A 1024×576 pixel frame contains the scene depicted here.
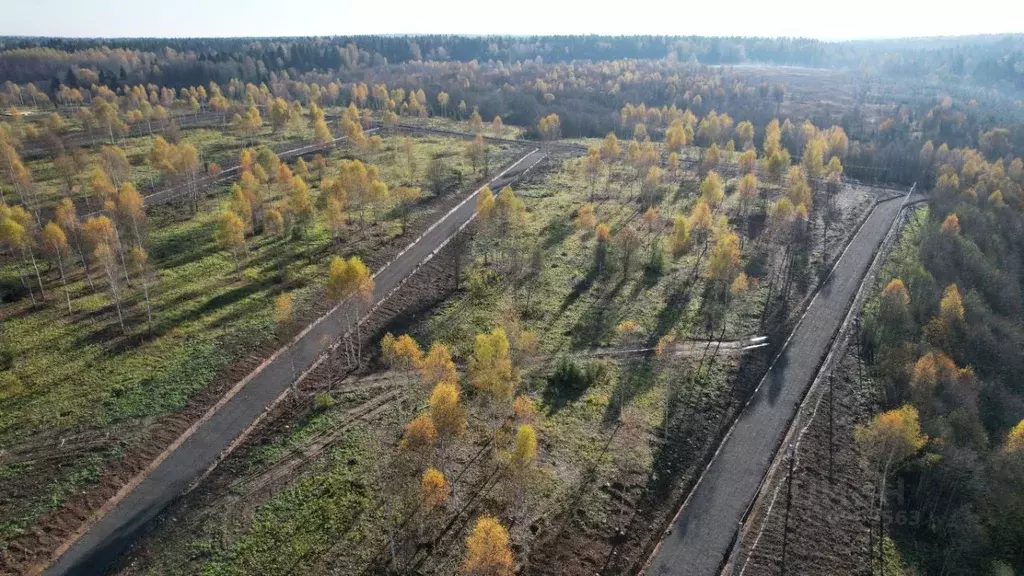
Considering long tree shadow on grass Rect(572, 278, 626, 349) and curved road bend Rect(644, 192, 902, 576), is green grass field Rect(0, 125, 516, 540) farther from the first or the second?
curved road bend Rect(644, 192, 902, 576)

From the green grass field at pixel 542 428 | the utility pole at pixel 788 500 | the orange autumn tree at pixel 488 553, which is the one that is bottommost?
the utility pole at pixel 788 500

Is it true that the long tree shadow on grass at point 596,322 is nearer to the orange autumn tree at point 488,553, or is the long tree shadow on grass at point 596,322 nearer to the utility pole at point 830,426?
the utility pole at point 830,426

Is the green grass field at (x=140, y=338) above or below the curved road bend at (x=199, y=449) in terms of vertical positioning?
above

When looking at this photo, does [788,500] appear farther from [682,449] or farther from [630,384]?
[630,384]

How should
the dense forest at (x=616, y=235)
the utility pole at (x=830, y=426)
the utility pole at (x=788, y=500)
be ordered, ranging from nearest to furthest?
the utility pole at (x=788, y=500) → the utility pole at (x=830, y=426) → the dense forest at (x=616, y=235)

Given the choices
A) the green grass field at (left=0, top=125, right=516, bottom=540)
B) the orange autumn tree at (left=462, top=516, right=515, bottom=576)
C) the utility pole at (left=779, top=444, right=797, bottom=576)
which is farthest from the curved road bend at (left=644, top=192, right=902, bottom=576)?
the green grass field at (left=0, top=125, right=516, bottom=540)

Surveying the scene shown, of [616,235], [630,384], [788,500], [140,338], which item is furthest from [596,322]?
[140,338]

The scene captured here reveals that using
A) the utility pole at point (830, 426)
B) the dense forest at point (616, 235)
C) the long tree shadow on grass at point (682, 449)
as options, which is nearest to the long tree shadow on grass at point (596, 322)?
the dense forest at point (616, 235)
